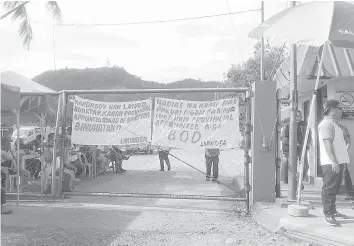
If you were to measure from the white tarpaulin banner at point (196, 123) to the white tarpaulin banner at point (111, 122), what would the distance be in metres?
0.27

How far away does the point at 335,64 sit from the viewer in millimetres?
8016

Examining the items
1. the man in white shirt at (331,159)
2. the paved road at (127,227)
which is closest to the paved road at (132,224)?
the paved road at (127,227)

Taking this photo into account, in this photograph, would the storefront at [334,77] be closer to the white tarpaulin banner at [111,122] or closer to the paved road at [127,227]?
the paved road at [127,227]

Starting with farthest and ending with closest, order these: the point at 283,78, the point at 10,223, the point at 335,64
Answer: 1. the point at 283,78
2. the point at 335,64
3. the point at 10,223

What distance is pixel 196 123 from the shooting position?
745 centimetres

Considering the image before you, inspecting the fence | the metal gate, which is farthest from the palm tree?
the metal gate

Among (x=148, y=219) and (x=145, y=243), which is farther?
(x=148, y=219)

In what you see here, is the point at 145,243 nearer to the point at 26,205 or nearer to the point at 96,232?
the point at 96,232

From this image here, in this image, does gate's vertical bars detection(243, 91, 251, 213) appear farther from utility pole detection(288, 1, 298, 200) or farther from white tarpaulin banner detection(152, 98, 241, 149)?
utility pole detection(288, 1, 298, 200)

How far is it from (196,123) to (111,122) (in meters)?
1.73

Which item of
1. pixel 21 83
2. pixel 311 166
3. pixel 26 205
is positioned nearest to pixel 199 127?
pixel 26 205

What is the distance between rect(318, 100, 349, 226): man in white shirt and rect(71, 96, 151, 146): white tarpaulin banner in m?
3.36

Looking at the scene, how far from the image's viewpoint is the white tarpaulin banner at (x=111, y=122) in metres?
7.60

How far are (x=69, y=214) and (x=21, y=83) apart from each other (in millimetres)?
7298
